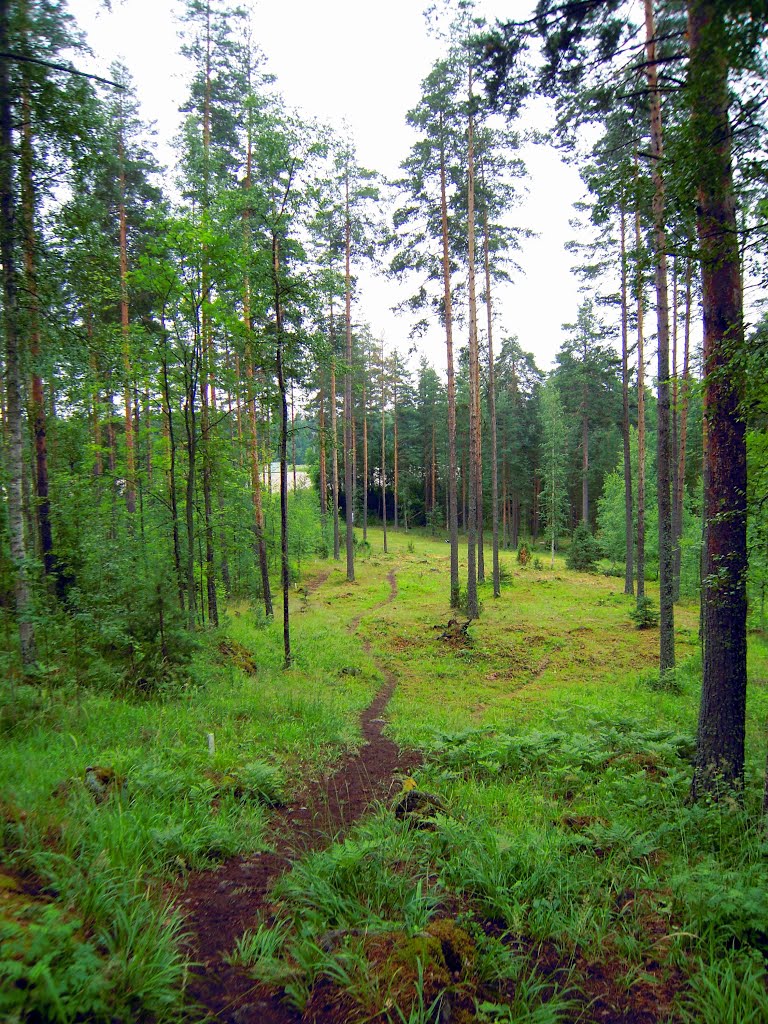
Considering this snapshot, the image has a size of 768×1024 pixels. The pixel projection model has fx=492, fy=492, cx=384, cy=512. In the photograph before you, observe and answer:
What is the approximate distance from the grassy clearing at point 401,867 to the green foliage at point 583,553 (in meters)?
25.0

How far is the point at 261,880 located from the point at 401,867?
102cm

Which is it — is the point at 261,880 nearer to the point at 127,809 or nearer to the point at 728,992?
the point at 127,809

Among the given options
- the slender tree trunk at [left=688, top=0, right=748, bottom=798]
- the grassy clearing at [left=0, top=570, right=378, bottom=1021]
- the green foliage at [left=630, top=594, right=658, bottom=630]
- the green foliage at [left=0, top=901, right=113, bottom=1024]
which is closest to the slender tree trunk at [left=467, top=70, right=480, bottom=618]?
the green foliage at [left=630, top=594, right=658, bottom=630]

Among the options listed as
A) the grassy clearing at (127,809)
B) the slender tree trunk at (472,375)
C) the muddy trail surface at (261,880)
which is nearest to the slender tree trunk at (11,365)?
the grassy clearing at (127,809)

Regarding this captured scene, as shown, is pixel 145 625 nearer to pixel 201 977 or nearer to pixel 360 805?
pixel 360 805

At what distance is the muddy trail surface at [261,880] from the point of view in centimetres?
245

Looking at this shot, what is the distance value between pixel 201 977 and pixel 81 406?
13.7m

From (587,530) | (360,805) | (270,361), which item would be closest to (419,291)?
(270,361)

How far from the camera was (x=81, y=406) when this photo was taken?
13.1m

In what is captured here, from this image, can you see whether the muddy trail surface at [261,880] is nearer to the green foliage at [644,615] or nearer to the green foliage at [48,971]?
the green foliage at [48,971]

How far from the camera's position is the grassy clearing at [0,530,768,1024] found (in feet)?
7.98

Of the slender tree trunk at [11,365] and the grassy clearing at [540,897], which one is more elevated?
the slender tree trunk at [11,365]

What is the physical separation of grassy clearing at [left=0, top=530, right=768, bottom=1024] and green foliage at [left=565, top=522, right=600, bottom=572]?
24983 mm

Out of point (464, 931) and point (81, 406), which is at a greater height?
point (81, 406)
